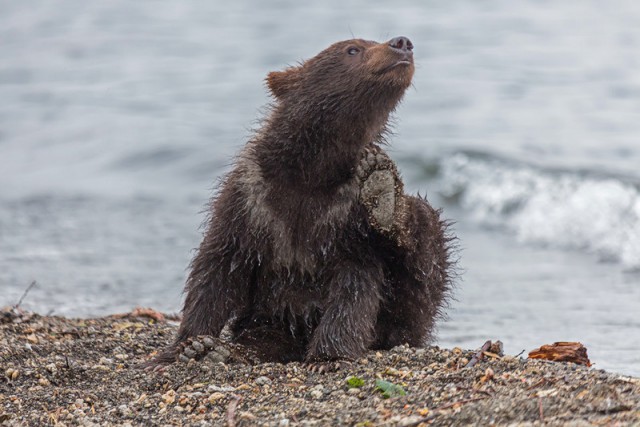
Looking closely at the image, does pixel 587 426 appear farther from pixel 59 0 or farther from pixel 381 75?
pixel 59 0

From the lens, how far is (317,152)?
6.90 metres

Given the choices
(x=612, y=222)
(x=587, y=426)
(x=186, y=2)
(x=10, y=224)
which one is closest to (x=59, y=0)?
(x=186, y=2)

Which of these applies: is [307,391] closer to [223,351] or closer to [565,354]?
[223,351]

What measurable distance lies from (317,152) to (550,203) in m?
9.25

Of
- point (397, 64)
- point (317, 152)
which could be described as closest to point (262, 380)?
point (317, 152)

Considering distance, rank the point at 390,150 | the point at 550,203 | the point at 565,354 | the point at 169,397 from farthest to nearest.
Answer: the point at 550,203 → the point at 390,150 → the point at 565,354 → the point at 169,397

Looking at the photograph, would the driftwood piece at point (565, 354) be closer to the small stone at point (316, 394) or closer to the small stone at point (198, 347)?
the small stone at point (316, 394)

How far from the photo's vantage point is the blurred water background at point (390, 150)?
38.0 feet

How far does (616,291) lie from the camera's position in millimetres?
11359

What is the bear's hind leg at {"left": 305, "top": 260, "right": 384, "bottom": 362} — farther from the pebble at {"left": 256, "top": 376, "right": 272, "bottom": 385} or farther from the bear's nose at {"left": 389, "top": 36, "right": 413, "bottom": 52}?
the bear's nose at {"left": 389, "top": 36, "right": 413, "bottom": 52}

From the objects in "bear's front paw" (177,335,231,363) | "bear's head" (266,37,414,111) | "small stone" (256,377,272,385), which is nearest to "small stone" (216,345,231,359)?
"bear's front paw" (177,335,231,363)

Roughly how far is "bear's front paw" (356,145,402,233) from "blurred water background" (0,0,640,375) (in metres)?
1.12

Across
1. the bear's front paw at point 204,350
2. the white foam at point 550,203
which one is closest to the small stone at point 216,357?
the bear's front paw at point 204,350

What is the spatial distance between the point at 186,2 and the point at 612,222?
18.8 metres
